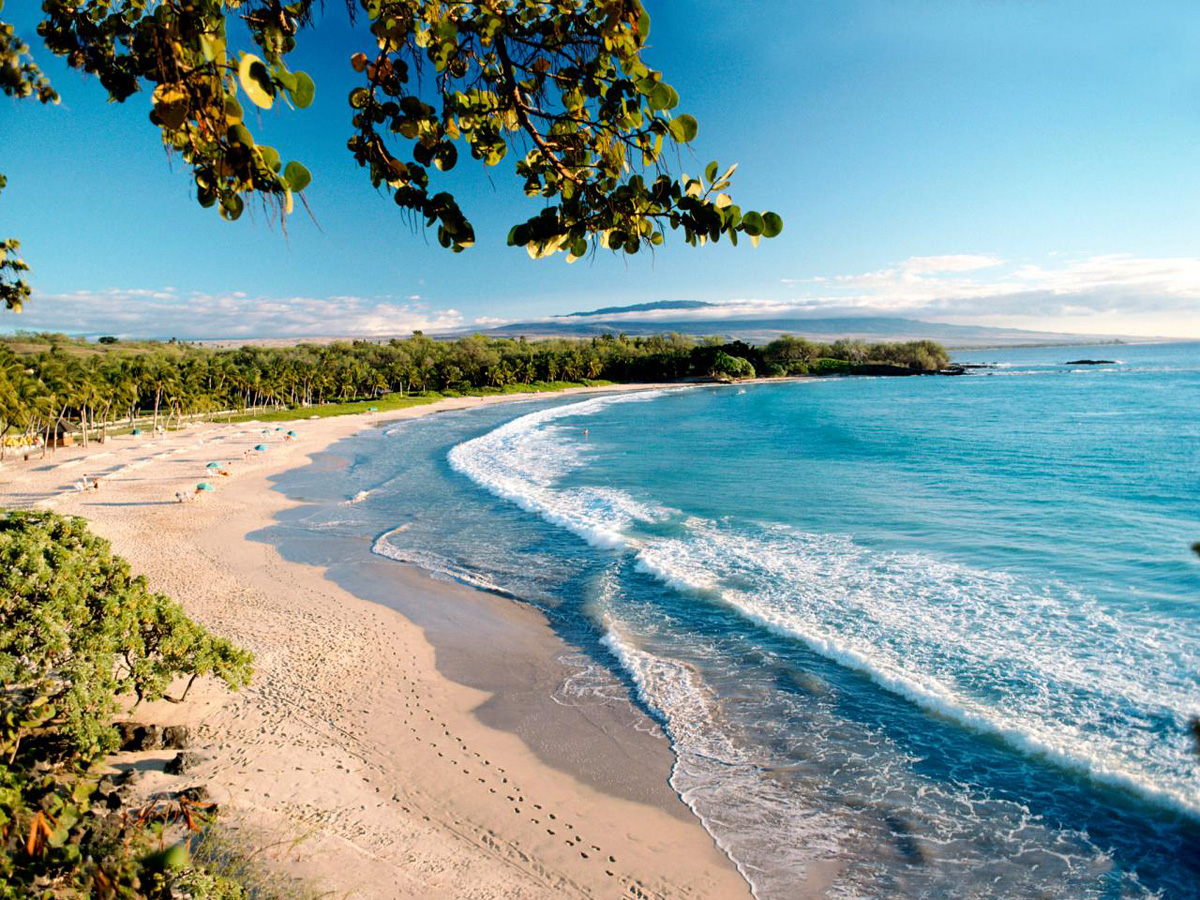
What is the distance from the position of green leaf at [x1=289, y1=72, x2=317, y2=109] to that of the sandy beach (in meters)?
7.85

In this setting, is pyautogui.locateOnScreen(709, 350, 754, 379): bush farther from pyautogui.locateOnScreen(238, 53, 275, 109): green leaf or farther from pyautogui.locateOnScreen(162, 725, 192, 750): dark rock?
pyautogui.locateOnScreen(238, 53, 275, 109): green leaf

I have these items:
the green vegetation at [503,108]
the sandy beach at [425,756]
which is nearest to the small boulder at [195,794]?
the sandy beach at [425,756]

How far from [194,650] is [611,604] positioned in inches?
341

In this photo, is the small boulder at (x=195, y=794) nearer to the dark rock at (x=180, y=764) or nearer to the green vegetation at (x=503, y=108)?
the dark rock at (x=180, y=764)

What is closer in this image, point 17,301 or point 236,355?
point 17,301

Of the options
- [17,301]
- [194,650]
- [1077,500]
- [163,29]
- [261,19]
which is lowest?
[1077,500]

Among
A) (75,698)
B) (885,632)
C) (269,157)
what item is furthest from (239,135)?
(885,632)

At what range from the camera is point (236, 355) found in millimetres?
93312

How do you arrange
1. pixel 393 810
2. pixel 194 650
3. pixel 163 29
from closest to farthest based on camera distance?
pixel 163 29 → pixel 393 810 → pixel 194 650

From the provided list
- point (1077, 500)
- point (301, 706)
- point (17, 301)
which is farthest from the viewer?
point (1077, 500)

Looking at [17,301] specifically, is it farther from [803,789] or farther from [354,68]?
[803,789]

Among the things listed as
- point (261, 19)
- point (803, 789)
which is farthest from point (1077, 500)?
point (261, 19)

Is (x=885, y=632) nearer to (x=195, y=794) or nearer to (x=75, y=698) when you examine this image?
(x=195, y=794)

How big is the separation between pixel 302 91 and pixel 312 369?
8372 centimetres
